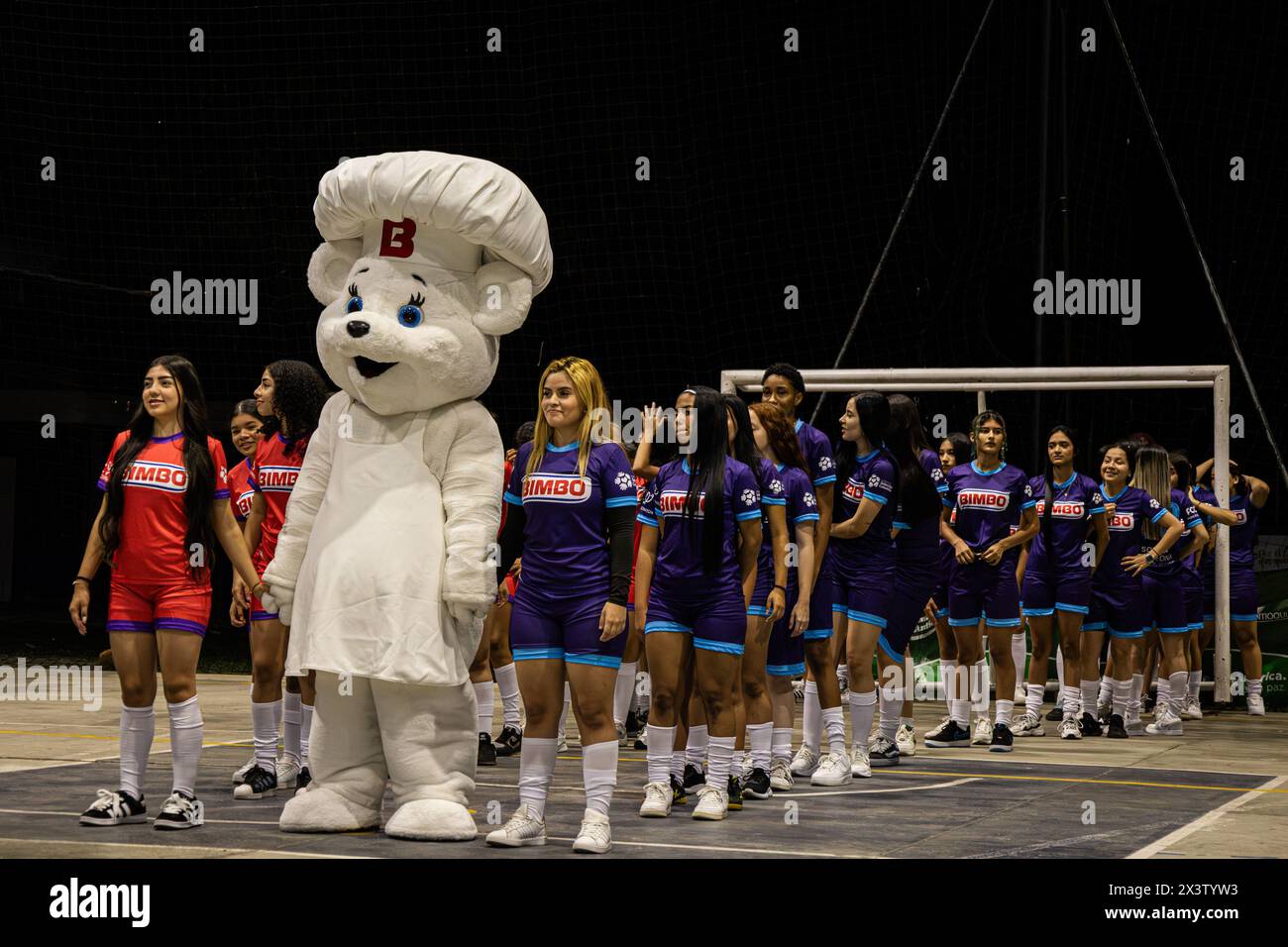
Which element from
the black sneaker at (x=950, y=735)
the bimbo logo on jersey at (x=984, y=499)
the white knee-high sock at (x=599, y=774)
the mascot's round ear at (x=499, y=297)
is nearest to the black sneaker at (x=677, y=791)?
the white knee-high sock at (x=599, y=774)

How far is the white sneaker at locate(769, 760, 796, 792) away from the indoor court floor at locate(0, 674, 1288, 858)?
0.31ft

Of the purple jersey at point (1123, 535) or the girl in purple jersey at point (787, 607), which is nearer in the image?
the girl in purple jersey at point (787, 607)

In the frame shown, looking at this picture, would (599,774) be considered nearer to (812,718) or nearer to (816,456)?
(816,456)

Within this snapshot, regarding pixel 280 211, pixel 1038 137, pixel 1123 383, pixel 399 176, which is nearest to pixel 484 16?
pixel 280 211

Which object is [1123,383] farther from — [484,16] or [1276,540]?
[484,16]

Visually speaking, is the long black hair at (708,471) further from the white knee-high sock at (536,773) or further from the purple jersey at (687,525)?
the white knee-high sock at (536,773)

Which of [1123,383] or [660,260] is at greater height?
[660,260]

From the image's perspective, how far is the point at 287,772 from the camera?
25.1ft

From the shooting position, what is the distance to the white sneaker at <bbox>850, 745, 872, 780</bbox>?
27.3ft

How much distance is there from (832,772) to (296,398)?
3.41m

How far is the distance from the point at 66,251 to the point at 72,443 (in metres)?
2.27

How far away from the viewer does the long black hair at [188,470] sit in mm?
6500

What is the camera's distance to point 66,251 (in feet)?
58.0

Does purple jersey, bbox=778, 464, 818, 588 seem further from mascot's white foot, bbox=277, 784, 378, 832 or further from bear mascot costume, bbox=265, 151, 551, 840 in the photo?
mascot's white foot, bbox=277, 784, 378, 832
